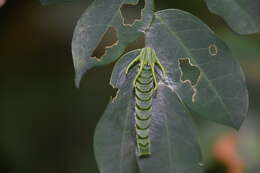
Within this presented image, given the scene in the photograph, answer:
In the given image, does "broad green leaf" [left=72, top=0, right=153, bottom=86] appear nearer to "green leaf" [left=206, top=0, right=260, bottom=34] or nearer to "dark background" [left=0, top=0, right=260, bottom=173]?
"green leaf" [left=206, top=0, right=260, bottom=34]

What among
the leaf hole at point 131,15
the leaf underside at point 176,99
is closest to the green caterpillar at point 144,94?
the leaf underside at point 176,99

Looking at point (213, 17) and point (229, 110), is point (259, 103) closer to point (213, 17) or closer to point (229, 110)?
point (213, 17)

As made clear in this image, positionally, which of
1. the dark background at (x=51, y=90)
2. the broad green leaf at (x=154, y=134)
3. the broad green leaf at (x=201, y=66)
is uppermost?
the broad green leaf at (x=201, y=66)

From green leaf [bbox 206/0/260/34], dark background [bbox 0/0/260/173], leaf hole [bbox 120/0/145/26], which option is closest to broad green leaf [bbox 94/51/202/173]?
leaf hole [bbox 120/0/145/26]

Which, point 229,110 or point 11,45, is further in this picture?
point 11,45

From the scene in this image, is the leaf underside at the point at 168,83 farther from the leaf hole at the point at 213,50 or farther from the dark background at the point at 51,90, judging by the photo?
the dark background at the point at 51,90

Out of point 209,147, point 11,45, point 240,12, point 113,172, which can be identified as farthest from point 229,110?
point 11,45

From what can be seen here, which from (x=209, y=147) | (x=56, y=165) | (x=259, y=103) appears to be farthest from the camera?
(x=56, y=165)
